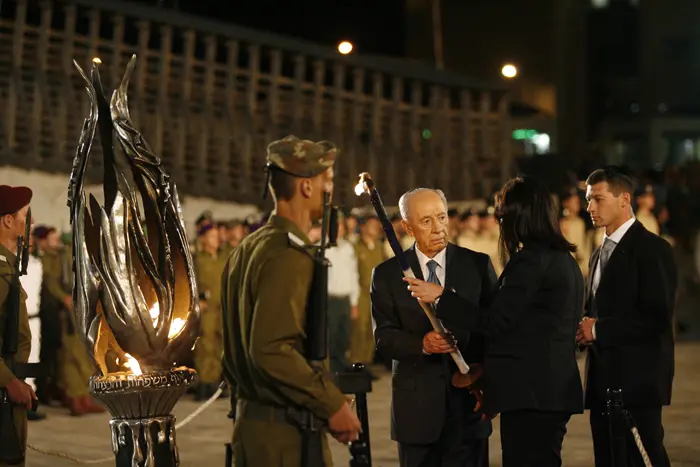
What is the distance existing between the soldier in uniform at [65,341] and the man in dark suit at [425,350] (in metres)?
8.19

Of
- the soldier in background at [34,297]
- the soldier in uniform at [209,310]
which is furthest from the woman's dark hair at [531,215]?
the soldier in uniform at [209,310]

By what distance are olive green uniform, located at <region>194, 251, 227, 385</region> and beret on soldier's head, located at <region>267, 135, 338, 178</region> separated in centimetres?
1050

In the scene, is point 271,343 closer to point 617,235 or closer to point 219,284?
point 617,235

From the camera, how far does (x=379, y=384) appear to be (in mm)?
16938

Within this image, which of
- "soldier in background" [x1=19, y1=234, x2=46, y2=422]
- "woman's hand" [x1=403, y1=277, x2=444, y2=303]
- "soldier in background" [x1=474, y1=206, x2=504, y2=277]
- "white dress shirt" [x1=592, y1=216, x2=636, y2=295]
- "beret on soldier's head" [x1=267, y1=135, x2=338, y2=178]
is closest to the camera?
"beret on soldier's head" [x1=267, y1=135, x2=338, y2=178]

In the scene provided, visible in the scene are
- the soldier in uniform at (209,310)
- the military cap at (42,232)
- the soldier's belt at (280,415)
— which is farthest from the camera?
the soldier in uniform at (209,310)

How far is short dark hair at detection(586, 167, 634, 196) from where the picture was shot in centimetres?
787

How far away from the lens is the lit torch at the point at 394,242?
21.4 feet

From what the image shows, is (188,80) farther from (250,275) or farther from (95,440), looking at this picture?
(250,275)

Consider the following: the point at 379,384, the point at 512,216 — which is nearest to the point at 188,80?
the point at 379,384

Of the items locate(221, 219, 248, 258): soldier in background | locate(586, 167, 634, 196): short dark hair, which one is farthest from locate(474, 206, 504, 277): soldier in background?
locate(586, 167, 634, 196): short dark hair

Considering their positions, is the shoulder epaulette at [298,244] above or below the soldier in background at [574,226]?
below

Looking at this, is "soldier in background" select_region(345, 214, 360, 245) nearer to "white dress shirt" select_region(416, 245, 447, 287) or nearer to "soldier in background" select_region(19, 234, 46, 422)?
"soldier in background" select_region(19, 234, 46, 422)

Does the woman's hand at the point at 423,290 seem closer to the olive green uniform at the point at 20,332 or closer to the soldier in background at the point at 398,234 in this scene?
the olive green uniform at the point at 20,332
